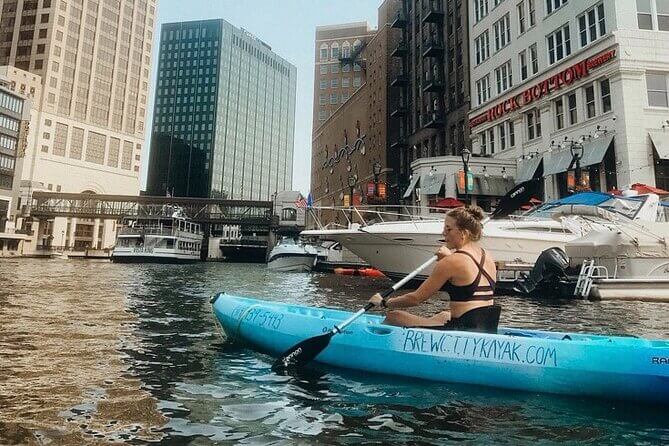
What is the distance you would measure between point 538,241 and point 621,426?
1420 centimetres

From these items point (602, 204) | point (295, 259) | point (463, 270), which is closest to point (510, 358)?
point (463, 270)

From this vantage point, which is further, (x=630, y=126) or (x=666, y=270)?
(x=630, y=126)

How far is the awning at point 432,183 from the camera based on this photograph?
35469mm

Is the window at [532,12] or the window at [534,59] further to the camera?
the window at [532,12]

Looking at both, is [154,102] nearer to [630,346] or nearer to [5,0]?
[5,0]

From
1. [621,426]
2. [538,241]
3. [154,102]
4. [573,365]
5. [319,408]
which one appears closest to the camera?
[621,426]

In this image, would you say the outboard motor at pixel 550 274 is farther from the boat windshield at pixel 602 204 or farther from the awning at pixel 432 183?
the awning at pixel 432 183

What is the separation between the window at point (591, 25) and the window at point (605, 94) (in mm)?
2672

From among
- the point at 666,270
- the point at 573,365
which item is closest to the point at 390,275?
the point at 666,270

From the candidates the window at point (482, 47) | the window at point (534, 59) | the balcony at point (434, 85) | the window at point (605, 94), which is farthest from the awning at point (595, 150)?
the balcony at point (434, 85)

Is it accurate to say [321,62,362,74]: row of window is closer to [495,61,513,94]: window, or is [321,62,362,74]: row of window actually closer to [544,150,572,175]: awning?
[495,61,513,94]: window

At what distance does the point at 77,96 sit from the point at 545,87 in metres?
89.1

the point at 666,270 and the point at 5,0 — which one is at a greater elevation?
the point at 5,0

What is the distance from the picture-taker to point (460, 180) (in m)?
32.3
